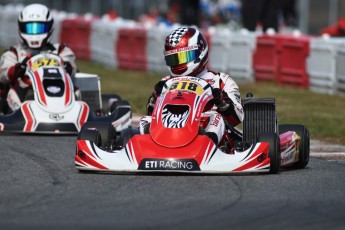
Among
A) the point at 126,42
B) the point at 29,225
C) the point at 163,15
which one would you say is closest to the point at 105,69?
the point at 126,42

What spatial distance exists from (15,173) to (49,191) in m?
1.15

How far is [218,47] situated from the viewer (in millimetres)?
23953

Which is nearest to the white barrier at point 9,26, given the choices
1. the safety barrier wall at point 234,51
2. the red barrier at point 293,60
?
the safety barrier wall at point 234,51

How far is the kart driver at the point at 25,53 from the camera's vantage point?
1417cm

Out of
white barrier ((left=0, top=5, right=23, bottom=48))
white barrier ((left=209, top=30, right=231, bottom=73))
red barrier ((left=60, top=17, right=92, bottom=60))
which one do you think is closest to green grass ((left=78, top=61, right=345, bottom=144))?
white barrier ((left=209, top=30, right=231, bottom=73))

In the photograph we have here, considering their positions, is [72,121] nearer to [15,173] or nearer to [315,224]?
[15,173]

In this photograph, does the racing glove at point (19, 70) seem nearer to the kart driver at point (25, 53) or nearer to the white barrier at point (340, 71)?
the kart driver at point (25, 53)

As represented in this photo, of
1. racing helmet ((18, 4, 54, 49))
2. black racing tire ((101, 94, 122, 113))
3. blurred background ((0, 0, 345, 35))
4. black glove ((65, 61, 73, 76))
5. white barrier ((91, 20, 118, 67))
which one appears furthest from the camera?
white barrier ((91, 20, 118, 67))

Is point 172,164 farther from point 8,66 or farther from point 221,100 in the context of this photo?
point 8,66

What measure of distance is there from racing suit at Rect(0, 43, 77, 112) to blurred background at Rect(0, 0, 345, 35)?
13.0 metres

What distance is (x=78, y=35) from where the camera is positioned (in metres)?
31.1

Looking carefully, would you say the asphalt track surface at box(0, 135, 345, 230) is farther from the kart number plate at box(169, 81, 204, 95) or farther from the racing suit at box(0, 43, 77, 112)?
the racing suit at box(0, 43, 77, 112)

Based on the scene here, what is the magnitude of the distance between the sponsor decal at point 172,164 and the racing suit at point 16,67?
451 centimetres

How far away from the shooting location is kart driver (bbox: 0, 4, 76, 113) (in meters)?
14.2
